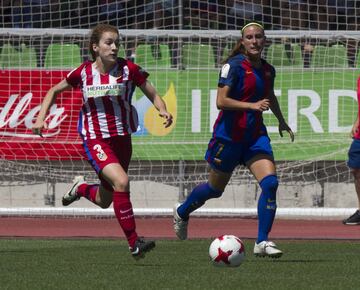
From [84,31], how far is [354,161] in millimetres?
4356

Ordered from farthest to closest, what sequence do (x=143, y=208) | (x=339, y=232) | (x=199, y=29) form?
(x=199, y=29) < (x=143, y=208) < (x=339, y=232)

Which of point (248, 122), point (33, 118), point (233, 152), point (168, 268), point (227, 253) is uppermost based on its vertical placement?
point (248, 122)

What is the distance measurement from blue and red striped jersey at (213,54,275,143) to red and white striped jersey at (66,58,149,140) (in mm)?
817

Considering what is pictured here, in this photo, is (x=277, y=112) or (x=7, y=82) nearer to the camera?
(x=277, y=112)

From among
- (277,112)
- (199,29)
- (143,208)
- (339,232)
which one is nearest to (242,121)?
(277,112)

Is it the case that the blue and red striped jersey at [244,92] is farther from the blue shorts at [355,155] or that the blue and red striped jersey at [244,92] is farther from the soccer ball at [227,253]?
the blue shorts at [355,155]

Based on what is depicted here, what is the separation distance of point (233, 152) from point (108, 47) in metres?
1.49

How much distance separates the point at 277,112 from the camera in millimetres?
11078

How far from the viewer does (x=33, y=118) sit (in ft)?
54.7

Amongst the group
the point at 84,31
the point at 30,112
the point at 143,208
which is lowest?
the point at 143,208

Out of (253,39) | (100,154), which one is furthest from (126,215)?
(253,39)

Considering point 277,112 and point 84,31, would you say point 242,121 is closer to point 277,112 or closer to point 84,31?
point 277,112

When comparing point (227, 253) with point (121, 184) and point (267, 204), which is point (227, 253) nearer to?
point (267, 204)

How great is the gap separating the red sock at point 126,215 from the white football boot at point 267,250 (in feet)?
3.63
